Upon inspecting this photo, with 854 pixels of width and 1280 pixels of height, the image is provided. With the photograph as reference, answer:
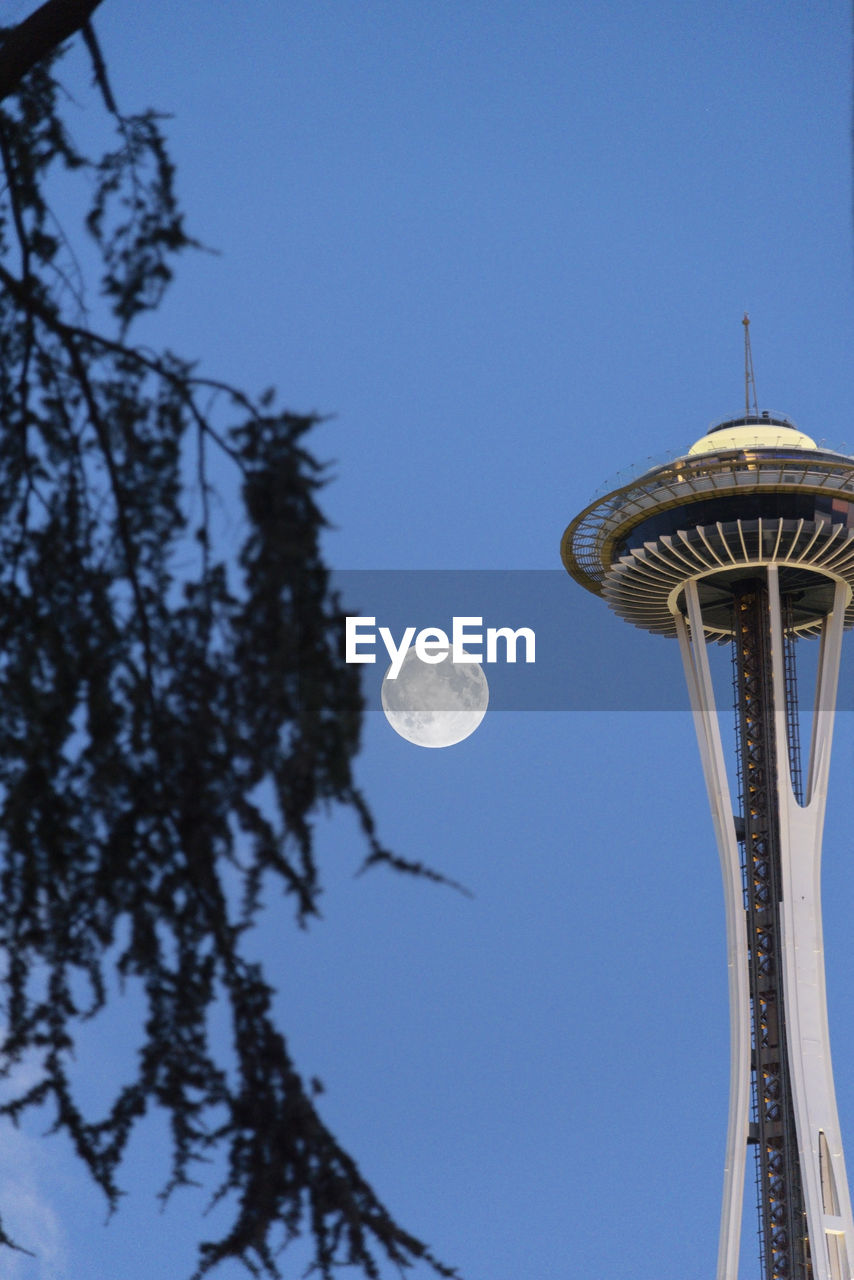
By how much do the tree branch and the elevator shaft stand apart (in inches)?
1522

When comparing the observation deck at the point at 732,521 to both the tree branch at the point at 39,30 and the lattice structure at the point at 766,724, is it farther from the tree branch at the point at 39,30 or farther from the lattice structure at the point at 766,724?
the tree branch at the point at 39,30

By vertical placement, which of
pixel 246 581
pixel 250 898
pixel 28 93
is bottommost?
pixel 250 898

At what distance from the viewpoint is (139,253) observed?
6.95m

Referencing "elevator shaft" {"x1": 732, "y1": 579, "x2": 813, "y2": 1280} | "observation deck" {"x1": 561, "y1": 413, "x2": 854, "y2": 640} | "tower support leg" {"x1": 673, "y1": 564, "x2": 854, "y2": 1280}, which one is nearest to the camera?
"tower support leg" {"x1": 673, "y1": 564, "x2": 854, "y2": 1280}

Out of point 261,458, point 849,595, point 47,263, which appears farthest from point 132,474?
point 849,595

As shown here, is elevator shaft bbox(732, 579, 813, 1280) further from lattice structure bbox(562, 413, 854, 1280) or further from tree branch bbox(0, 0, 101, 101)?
tree branch bbox(0, 0, 101, 101)

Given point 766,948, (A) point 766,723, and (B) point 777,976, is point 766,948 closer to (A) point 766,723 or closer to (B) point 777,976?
(B) point 777,976

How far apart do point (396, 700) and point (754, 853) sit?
24085 millimetres

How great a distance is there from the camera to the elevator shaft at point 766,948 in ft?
138

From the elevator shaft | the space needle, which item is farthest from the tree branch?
the elevator shaft

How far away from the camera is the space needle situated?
41.2 metres

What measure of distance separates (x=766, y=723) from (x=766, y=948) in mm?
5651

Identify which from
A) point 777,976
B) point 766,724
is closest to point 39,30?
point 777,976

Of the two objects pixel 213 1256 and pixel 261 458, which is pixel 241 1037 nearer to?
pixel 213 1256
